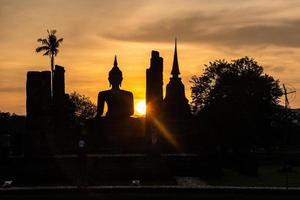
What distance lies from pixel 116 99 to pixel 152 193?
1580 cm

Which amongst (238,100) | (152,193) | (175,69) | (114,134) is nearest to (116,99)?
(114,134)

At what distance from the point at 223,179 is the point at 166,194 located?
10.6 m

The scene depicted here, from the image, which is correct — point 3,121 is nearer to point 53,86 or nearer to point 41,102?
point 53,86

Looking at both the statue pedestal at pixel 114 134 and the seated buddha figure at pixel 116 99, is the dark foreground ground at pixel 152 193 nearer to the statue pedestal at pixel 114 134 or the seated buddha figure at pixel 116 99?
the statue pedestal at pixel 114 134

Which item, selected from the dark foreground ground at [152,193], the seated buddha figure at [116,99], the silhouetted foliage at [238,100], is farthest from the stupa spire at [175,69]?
the dark foreground ground at [152,193]

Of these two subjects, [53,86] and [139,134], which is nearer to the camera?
[139,134]

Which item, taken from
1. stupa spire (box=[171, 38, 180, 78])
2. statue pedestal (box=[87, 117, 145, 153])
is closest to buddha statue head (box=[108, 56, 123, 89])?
statue pedestal (box=[87, 117, 145, 153])

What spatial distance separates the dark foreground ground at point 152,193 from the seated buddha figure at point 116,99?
15044 millimetres

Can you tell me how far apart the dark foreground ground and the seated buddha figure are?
15044 mm

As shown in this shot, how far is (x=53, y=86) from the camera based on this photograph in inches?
1304

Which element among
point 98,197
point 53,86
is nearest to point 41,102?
point 53,86

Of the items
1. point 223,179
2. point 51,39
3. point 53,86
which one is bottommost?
point 223,179

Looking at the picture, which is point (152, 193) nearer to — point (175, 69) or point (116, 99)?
point (116, 99)

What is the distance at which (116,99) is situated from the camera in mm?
31203
